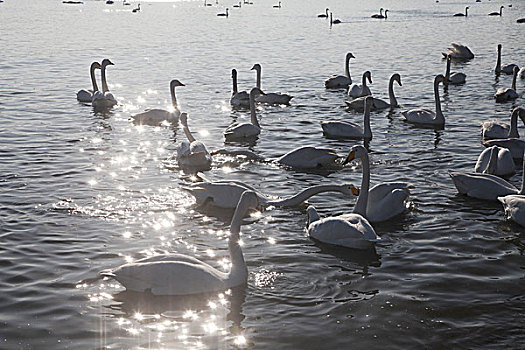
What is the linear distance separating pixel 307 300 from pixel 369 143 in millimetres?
8536

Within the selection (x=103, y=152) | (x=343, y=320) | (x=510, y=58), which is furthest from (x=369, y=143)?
(x=510, y=58)

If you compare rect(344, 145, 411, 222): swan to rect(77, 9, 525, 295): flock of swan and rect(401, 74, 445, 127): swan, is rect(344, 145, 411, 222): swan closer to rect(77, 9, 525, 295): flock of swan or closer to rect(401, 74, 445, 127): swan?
rect(77, 9, 525, 295): flock of swan

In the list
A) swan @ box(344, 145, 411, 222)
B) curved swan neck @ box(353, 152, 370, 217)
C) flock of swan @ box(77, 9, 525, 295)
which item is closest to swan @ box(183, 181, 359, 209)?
flock of swan @ box(77, 9, 525, 295)

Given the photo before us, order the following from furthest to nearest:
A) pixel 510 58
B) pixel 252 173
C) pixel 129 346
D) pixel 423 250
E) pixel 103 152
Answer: pixel 510 58
pixel 103 152
pixel 252 173
pixel 423 250
pixel 129 346

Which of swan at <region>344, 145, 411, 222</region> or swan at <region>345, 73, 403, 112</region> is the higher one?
swan at <region>345, 73, 403, 112</region>

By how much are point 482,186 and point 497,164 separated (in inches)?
66.4

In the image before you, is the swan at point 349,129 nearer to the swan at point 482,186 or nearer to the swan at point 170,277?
the swan at point 482,186

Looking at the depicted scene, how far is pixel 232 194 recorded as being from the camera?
34.8ft

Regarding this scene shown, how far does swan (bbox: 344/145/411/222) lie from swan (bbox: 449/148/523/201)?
4.36ft

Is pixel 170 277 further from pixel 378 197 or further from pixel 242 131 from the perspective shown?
pixel 242 131

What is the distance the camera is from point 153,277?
Result: 745 cm

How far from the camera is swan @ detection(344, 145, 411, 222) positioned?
989 cm

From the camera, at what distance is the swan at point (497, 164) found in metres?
12.1

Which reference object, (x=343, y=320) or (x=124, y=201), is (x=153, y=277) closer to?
(x=343, y=320)
